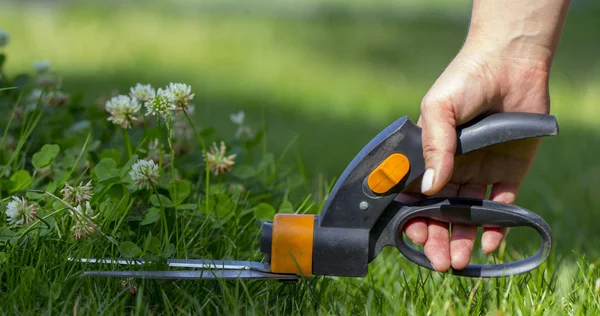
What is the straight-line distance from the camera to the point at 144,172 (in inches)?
72.7

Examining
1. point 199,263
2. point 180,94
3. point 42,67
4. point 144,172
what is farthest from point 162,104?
point 42,67

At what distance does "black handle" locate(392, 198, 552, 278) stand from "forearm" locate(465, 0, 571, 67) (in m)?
0.39

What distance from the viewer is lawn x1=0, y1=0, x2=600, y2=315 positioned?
5.73 ft

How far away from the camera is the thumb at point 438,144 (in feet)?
5.35

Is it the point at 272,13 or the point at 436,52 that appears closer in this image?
the point at 436,52

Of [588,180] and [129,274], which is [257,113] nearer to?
[588,180]

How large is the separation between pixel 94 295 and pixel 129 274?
0.11m

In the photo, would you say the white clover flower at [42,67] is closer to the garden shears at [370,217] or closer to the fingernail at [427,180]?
the garden shears at [370,217]

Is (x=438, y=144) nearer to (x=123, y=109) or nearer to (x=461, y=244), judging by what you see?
(x=461, y=244)

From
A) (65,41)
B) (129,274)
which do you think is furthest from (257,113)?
(129,274)

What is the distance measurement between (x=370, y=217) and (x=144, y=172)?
527 mm

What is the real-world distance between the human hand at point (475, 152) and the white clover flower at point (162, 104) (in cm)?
57

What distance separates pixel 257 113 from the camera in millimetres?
4621

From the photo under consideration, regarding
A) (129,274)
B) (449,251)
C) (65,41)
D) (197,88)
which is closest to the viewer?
(129,274)
